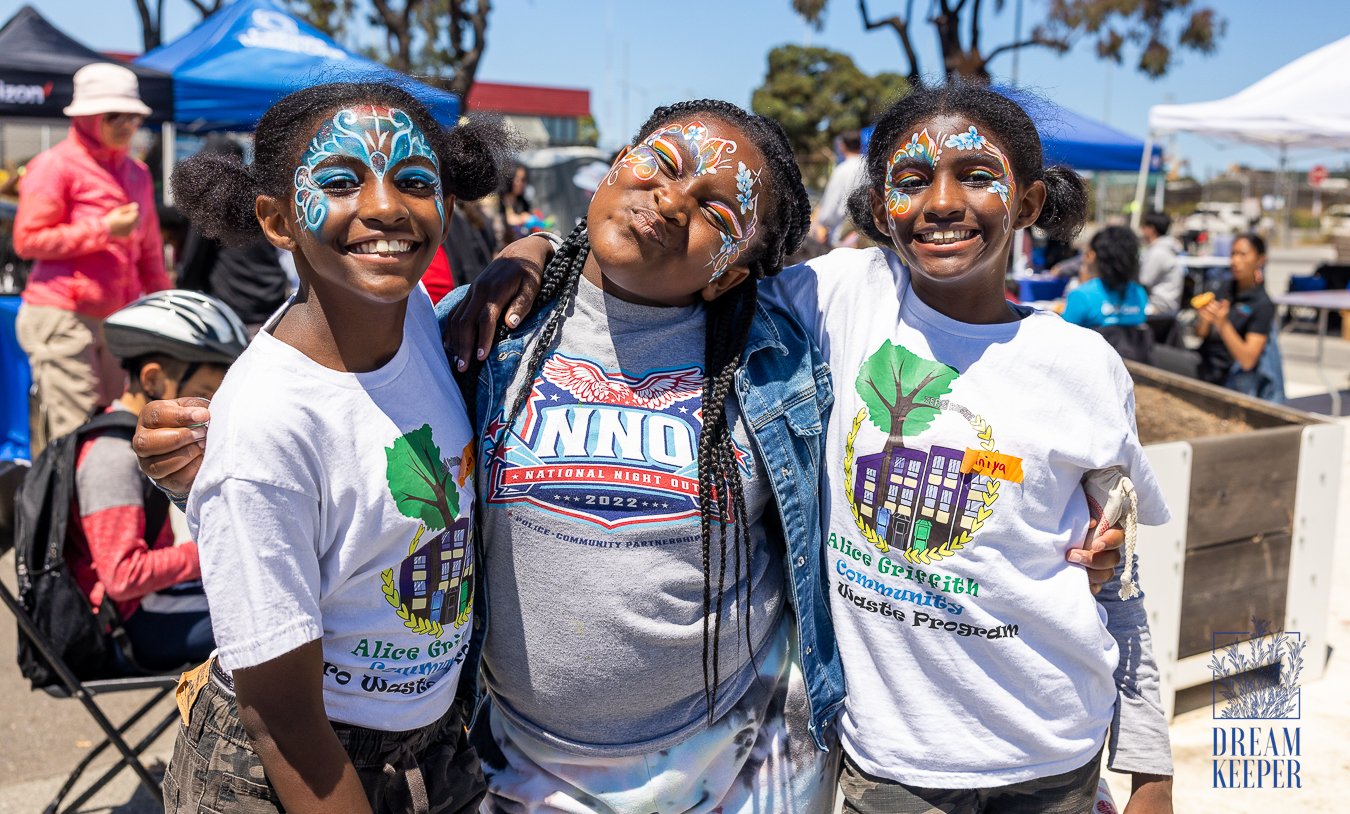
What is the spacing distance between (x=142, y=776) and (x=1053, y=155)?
2.56m

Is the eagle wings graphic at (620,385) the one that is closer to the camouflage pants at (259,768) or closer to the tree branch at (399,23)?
the camouflage pants at (259,768)

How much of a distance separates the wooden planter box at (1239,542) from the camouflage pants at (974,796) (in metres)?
1.66

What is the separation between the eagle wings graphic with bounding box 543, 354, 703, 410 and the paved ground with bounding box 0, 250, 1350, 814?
2324mm

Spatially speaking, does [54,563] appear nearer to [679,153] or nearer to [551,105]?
[679,153]

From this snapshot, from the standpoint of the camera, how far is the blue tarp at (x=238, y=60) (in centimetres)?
646

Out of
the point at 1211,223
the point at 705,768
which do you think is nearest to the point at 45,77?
the point at 705,768

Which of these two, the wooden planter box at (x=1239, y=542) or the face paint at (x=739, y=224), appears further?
the wooden planter box at (x=1239, y=542)

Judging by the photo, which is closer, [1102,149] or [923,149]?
[923,149]

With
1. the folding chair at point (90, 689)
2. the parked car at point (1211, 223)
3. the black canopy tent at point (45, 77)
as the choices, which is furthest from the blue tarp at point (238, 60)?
the parked car at point (1211, 223)

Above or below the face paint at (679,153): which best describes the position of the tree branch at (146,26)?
above

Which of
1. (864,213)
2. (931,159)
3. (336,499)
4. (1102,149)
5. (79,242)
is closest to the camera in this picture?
(336,499)

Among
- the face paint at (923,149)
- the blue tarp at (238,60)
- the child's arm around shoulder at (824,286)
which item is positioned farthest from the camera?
the blue tarp at (238,60)

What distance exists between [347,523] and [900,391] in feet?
3.07

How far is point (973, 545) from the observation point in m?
1.79
